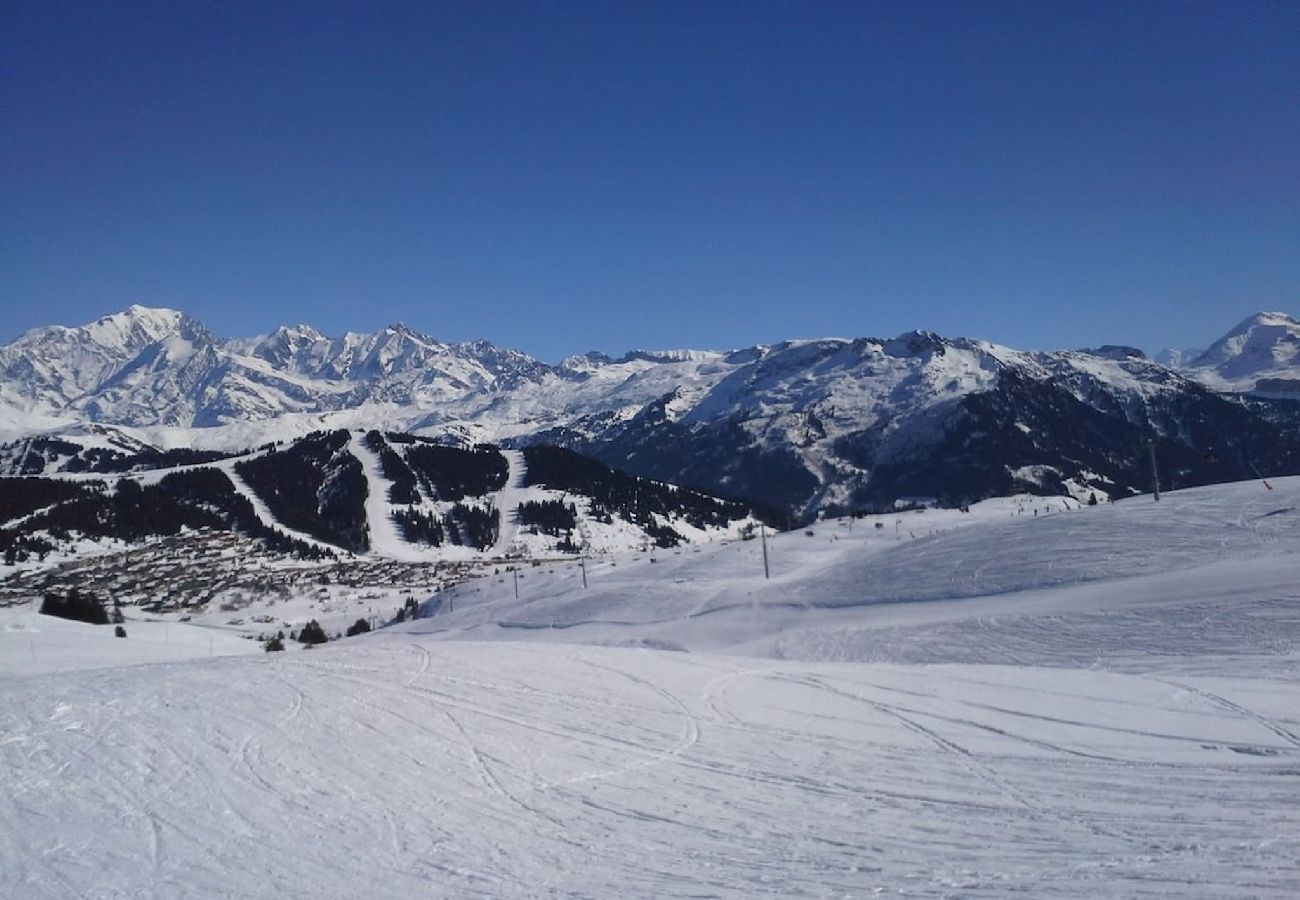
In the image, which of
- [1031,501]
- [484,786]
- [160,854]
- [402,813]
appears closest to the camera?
[160,854]

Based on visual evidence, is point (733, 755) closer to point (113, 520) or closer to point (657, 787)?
point (657, 787)

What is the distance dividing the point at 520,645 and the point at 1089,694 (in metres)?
23.9

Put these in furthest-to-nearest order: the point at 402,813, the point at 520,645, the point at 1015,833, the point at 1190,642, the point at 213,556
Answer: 1. the point at 213,556
2. the point at 520,645
3. the point at 1190,642
4. the point at 402,813
5. the point at 1015,833

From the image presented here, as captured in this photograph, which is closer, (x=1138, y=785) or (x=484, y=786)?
(x=1138, y=785)

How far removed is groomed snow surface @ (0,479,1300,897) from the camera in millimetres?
12969

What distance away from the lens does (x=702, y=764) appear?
62.5ft

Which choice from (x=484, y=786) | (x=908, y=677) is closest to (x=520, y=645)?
(x=908, y=677)

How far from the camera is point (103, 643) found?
158 feet

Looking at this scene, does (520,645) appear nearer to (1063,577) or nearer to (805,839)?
(805,839)

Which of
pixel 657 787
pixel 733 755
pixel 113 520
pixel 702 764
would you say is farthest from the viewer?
pixel 113 520

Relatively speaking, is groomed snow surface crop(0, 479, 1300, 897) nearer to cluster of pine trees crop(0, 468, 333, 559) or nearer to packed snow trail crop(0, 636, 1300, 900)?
packed snow trail crop(0, 636, 1300, 900)

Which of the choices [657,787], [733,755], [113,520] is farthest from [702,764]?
[113,520]

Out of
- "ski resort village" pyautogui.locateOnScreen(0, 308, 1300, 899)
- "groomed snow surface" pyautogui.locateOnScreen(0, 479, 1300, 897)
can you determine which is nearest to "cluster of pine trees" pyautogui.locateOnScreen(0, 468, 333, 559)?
"ski resort village" pyautogui.locateOnScreen(0, 308, 1300, 899)

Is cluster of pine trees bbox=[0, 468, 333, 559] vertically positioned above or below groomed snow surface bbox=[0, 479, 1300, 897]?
above
